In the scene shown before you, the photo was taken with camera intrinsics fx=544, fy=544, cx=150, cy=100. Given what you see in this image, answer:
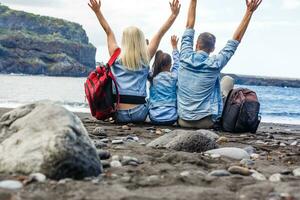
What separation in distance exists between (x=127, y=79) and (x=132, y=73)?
13cm

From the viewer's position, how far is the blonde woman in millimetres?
8820

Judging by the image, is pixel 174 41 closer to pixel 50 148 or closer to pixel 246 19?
pixel 246 19

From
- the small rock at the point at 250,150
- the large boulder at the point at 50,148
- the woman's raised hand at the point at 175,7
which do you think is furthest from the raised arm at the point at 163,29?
the large boulder at the point at 50,148

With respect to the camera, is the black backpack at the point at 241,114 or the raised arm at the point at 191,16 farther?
the raised arm at the point at 191,16

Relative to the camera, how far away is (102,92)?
345 inches

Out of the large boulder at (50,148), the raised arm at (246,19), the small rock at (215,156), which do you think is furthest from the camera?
the raised arm at (246,19)

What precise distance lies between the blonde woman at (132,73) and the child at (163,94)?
0.54 feet

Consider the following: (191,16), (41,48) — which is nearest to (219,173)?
(191,16)

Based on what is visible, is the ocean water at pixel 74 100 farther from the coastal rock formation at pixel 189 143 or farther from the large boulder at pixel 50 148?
the large boulder at pixel 50 148

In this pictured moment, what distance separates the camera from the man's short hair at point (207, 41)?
8.85 meters

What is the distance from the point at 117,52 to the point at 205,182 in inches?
211

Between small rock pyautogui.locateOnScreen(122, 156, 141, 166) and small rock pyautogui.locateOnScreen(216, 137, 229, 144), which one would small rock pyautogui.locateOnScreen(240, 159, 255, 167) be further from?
small rock pyautogui.locateOnScreen(216, 137, 229, 144)

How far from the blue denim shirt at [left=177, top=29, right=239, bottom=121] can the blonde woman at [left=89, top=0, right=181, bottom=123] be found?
2.04 ft

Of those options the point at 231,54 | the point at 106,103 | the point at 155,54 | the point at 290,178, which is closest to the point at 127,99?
the point at 106,103
